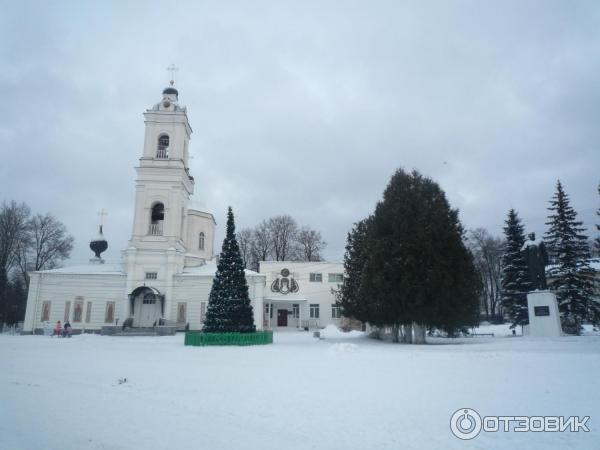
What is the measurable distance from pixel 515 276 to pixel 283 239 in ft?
93.6

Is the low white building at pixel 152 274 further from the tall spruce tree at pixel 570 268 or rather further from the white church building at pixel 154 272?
the tall spruce tree at pixel 570 268

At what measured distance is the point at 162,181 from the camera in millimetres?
37656

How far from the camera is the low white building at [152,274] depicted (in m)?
34.5

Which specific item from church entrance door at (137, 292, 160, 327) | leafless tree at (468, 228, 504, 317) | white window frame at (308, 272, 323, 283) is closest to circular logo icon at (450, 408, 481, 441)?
church entrance door at (137, 292, 160, 327)

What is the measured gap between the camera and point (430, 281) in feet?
68.2

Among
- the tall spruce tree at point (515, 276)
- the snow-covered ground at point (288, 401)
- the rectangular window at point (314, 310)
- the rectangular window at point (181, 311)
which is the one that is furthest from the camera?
the rectangular window at point (314, 310)

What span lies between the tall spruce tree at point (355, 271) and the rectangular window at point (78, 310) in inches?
835

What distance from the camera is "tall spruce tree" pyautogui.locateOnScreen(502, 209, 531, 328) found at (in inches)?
1245

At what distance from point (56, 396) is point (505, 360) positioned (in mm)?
12035

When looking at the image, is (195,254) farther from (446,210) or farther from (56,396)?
(56,396)

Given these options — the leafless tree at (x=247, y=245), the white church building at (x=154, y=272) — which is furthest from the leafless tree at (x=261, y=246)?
the white church building at (x=154, y=272)

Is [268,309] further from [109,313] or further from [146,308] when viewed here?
[109,313]

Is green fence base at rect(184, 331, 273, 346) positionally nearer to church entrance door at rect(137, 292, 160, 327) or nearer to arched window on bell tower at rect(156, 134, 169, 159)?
church entrance door at rect(137, 292, 160, 327)

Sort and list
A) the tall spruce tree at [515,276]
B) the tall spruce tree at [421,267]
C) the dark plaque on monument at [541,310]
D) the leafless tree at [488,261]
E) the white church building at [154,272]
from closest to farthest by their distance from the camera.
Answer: the tall spruce tree at [421,267], the dark plaque on monument at [541,310], the tall spruce tree at [515,276], the white church building at [154,272], the leafless tree at [488,261]
